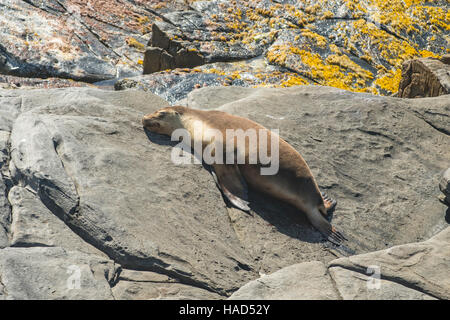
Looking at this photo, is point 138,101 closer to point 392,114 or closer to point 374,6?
point 392,114

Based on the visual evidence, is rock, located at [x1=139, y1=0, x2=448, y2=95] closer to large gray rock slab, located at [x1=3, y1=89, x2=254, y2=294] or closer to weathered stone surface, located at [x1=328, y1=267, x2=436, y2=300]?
large gray rock slab, located at [x1=3, y1=89, x2=254, y2=294]

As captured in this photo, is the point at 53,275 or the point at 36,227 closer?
the point at 53,275

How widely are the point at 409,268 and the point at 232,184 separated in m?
2.14

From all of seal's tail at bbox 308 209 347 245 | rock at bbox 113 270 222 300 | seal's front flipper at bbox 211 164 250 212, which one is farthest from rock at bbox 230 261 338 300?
seal's front flipper at bbox 211 164 250 212

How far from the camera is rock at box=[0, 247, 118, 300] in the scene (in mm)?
3908

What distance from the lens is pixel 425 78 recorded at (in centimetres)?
949

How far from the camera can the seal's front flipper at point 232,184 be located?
579 cm

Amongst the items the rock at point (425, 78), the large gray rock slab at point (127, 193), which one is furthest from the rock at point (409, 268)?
the rock at point (425, 78)

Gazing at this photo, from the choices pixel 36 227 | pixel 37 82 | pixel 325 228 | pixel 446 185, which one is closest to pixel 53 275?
pixel 36 227

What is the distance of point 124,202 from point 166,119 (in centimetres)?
163

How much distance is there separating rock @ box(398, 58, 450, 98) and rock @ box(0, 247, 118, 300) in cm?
675

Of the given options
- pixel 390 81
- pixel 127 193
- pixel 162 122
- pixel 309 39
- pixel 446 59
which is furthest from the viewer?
pixel 309 39

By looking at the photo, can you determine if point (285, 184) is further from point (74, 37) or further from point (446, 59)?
point (74, 37)

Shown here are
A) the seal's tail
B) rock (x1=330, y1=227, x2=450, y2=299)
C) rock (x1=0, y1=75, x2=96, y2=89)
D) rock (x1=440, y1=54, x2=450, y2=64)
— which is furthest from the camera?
rock (x1=0, y1=75, x2=96, y2=89)
